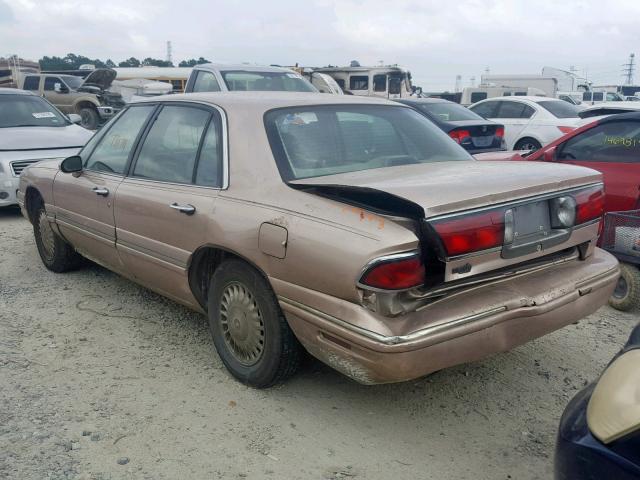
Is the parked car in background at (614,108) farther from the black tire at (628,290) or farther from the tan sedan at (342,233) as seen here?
the tan sedan at (342,233)

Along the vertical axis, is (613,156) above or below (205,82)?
below

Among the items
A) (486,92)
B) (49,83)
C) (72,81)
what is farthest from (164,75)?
(486,92)

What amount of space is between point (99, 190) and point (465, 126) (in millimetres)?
7793

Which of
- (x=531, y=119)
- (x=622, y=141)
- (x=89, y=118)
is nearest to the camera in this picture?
(x=622, y=141)

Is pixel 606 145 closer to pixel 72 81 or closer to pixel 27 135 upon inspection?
pixel 27 135

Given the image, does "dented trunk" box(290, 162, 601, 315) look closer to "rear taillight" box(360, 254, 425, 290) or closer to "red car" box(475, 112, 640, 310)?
"rear taillight" box(360, 254, 425, 290)

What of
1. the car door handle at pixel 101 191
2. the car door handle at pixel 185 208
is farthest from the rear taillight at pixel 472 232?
the car door handle at pixel 101 191

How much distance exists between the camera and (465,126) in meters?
10.7

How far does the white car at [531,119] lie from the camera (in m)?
12.3

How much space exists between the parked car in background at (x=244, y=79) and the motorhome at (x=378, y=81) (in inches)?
410

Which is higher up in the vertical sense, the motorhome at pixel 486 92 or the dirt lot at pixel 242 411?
the motorhome at pixel 486 92

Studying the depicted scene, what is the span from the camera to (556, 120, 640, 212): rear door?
5258 mm

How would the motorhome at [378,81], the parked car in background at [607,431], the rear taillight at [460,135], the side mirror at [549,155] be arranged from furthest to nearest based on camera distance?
the motorhome at [378,81], the rear taillight at [460,135], the side mirror at [549,155], the parked car in background at [607,431]

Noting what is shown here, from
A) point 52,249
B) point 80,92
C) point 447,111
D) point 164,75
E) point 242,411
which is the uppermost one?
point 164,75
